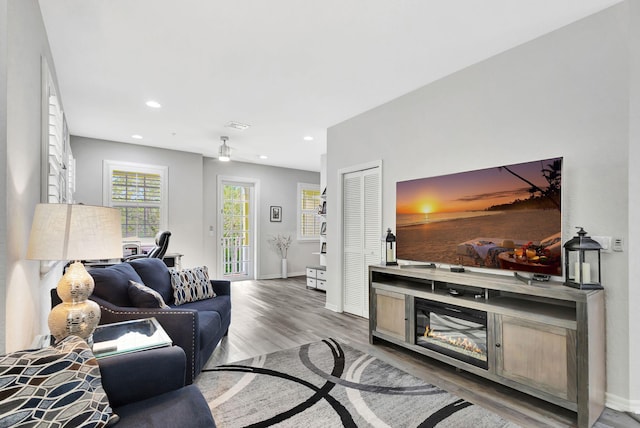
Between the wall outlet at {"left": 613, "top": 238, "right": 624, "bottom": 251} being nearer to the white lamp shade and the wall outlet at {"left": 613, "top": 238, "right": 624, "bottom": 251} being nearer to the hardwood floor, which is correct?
the hardwood floor

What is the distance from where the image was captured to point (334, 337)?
138 inches

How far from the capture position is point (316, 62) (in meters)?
2.92

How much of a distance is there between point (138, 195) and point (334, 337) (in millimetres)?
4352

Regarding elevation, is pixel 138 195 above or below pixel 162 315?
above

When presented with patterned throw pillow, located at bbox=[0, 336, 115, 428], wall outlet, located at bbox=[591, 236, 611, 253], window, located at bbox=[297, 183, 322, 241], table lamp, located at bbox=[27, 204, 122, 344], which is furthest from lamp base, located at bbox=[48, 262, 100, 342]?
window, located at bbox=[297, 183, 322, 241]

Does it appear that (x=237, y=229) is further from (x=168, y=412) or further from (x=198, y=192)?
(x=168, y=412)

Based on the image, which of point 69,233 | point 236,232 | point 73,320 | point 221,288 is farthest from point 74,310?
point 236,232

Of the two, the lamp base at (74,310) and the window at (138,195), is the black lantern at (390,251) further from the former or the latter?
the window at (138,195)

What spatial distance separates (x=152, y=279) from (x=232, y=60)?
213 cm

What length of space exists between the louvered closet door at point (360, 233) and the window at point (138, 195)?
3.51m

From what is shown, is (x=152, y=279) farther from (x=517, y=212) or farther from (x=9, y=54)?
(x=517, y=212)

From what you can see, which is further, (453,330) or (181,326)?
(453,330)

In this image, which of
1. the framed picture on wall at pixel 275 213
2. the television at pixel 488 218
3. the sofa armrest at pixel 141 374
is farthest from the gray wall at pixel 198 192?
the sofa armrest at pixel 141 374

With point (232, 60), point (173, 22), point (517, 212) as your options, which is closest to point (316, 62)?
point (232, 60)
